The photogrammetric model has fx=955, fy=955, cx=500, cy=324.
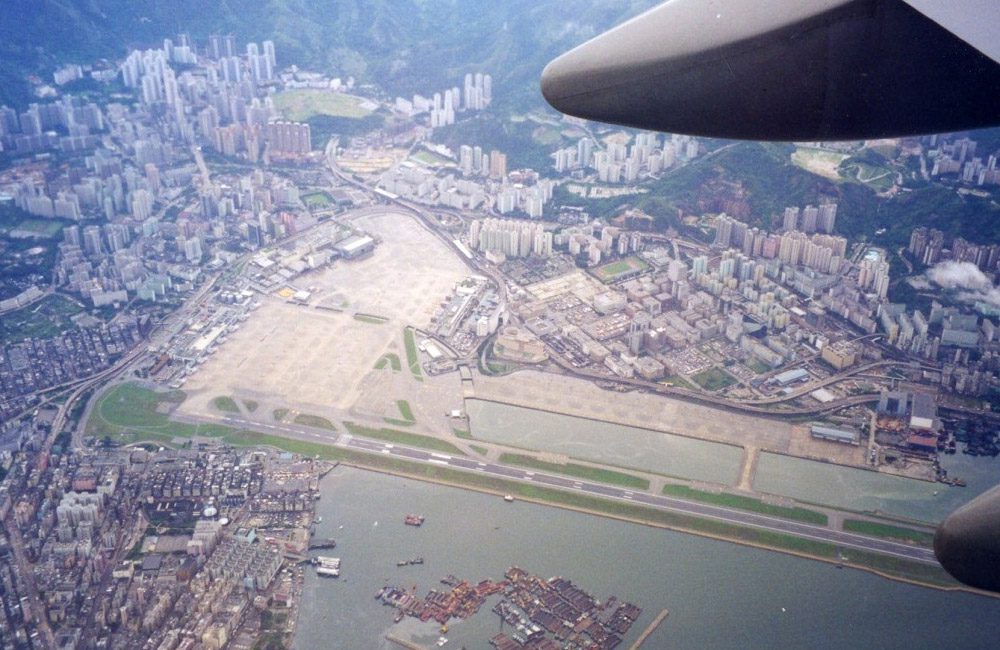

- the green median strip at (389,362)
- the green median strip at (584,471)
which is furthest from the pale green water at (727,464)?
the green median strip at (389,362)

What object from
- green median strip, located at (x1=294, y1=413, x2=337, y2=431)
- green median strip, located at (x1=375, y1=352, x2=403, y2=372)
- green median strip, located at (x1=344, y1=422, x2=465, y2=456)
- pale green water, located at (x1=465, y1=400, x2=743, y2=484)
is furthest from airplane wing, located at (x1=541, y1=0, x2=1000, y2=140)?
green median strip, located at (x1=375, y1=352, x2=403, y2=372)

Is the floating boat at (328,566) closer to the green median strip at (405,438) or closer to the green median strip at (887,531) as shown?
the green median strip at (405,438)

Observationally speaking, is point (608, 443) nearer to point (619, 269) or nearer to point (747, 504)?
point (747, 504)

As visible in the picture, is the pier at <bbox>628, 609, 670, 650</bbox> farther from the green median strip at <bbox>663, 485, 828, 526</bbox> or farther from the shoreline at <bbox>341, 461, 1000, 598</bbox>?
the green median strip at <bbox>663, 485, 828, 526</bbox>

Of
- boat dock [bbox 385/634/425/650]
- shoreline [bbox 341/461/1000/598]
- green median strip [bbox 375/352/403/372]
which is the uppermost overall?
green median strip [bbox 375/352/403/372]

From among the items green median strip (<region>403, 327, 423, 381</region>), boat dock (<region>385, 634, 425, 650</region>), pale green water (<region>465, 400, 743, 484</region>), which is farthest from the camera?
green median strip (<region>403, 327, 423, 381</region>)
